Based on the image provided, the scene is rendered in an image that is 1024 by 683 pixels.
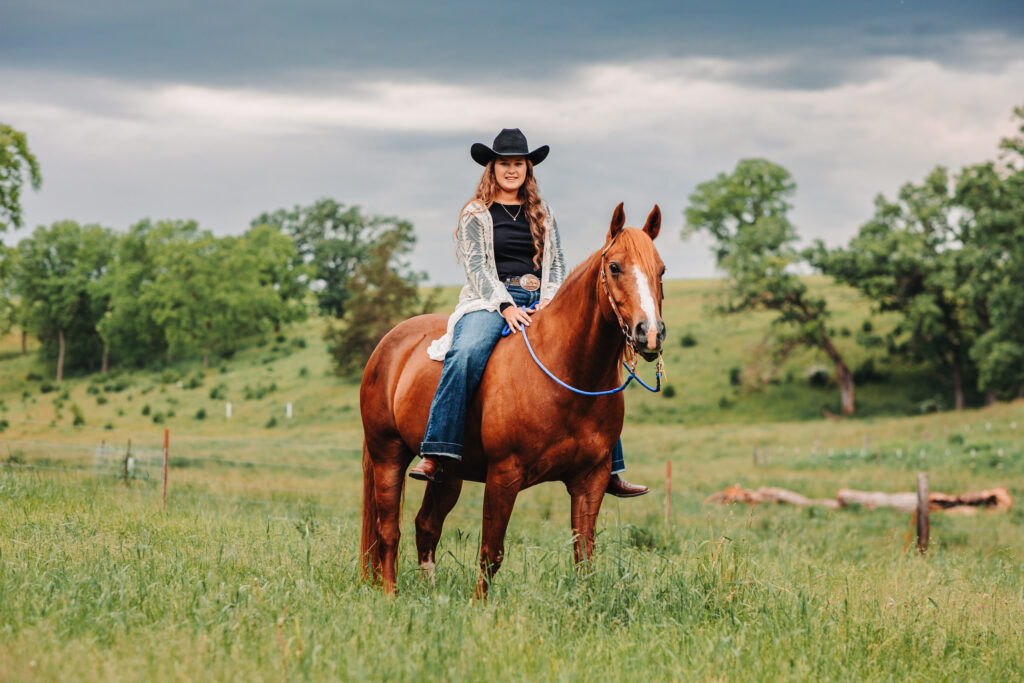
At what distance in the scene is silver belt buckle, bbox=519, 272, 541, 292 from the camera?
608 cm

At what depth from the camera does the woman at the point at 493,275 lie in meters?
5.56

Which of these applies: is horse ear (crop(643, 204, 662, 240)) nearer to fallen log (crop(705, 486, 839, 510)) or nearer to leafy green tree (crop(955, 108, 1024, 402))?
fallen log (crop(705, 486, 839, 510))

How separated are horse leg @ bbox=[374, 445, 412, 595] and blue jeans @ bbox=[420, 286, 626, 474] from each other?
0.95 m

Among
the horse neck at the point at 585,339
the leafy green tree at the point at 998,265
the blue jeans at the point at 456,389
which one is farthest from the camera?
the leafy green tree at the point at 998,265

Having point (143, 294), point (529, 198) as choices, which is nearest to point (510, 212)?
point (529, 198)

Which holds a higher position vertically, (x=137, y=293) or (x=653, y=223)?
→ (x=137, y=293)

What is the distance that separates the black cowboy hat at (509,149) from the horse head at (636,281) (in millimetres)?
1265

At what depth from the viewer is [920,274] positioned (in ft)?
152

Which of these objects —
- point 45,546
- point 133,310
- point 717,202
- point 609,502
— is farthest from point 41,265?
point 45,546

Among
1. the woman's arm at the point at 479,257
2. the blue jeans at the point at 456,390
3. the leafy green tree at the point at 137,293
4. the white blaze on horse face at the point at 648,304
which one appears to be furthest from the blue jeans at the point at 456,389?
the leafy green tree at the point at 137,293

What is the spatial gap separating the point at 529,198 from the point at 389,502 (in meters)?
2.56

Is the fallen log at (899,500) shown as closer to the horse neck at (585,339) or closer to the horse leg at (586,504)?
the horse leg at (586,504)

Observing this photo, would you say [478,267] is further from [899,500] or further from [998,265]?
[998,265]

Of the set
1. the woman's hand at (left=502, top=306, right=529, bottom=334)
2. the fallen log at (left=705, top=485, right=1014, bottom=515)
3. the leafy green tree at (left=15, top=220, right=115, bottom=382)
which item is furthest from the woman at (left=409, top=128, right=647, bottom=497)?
the leafy green tree at (left=15, top=220, right=115, bottom=382)
